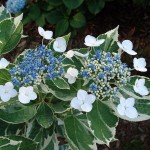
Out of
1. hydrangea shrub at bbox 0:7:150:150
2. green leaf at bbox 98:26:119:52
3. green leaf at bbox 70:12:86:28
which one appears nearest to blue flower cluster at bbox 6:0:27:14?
green leaf at bbox 70:12:86:28

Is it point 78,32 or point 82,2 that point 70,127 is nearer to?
point 82,2

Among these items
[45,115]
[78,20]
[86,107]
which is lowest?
[78,20]

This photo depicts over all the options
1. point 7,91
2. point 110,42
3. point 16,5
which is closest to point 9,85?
point 7,91

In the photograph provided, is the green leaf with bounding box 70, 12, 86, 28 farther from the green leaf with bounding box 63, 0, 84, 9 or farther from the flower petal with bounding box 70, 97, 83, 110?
the flower petal with bounding box 70, 97, 83, 110

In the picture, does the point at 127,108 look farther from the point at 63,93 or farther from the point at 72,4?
the point at 72,4

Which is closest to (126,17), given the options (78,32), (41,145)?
(78,32)
